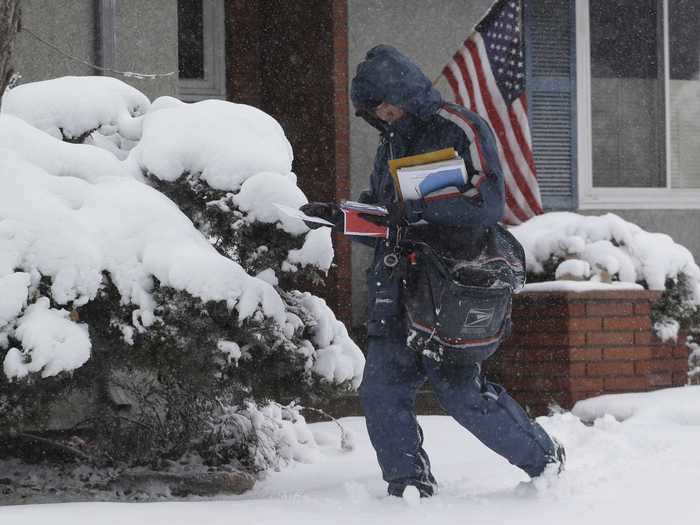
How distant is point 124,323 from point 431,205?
3.66ft

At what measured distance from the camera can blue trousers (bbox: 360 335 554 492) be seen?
162 inches

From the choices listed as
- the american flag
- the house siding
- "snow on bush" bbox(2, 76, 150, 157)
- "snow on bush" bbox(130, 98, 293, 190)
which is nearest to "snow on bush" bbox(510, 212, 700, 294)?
the american flag

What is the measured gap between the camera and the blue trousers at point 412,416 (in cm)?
412

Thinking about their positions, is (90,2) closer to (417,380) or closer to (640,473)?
(417,380)

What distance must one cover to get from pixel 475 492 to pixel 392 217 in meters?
1.03

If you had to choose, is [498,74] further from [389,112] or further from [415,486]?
[415,486]

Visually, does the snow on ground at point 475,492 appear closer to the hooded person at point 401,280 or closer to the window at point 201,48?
the hooded person at point 401,280

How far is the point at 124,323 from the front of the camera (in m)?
4.20

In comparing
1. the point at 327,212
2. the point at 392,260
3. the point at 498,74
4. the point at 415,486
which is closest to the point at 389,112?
the point at 327,212

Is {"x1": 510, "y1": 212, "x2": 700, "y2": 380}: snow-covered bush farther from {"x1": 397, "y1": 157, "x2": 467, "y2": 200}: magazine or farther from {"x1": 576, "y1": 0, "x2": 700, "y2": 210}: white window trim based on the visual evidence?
{"x1": 397, "y1": 157, "x2": 467, "y2": 200}: magazine

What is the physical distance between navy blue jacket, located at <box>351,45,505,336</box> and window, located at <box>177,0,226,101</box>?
16.9 ft

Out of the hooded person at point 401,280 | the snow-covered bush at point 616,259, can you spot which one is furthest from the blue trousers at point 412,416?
the snow-covered bush at point 616,259

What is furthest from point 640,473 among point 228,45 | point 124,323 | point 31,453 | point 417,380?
point 228,45

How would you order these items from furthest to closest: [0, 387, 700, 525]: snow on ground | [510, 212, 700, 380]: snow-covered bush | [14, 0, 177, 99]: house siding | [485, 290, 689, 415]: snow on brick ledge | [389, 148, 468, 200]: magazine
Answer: [510, 212, 700, 380]: snow-covered bush
[485, 290, 689, 415]: snow on brick ledge
[14, 0, 177, 99]: house siding
[389, 148, 468, 200]: magazine
[0, 387, 700, 525]: snow on ground
